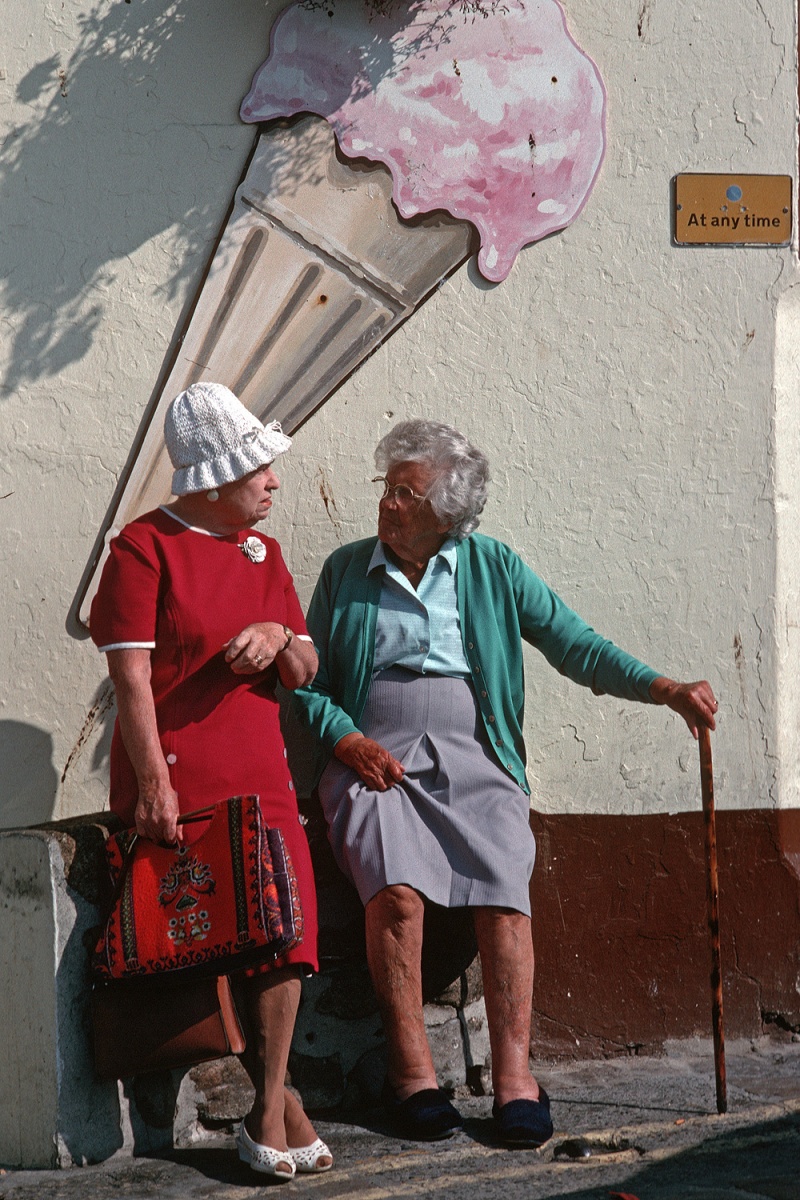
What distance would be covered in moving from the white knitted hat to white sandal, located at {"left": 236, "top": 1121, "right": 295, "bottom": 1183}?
162 cm

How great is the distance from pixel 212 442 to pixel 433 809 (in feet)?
3.85

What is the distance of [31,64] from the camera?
4016mm

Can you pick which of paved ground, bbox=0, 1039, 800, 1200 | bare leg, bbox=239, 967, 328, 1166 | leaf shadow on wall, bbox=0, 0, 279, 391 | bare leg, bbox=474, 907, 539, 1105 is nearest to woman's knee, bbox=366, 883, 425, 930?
bare leg, bbox=474, 907, 539, 1105

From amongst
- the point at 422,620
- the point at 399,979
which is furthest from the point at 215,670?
the point at 399,979

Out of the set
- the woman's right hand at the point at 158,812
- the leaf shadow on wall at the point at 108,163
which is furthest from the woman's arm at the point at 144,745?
the leaf shadow on wall at the point at 108,163

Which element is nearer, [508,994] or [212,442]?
[212,442]

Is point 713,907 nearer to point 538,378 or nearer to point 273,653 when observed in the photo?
point 273,653

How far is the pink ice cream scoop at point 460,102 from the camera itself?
412 centimetres

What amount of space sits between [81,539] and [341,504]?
0.78 metres

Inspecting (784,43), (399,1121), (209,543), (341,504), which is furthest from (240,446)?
(784,43)

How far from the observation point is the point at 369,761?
12.5ft

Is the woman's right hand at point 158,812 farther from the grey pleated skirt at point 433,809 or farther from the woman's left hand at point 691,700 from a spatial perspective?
the woman's left hand at point 691,700

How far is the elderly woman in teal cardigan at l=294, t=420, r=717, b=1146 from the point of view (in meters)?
3.70

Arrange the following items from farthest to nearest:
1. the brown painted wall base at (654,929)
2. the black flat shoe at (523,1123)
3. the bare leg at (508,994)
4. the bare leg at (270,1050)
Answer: the brown painted wall base at (654,929), the bare leg at (508,994), the black flat shoe at (523,1123), the bare leg at (270,1050)
